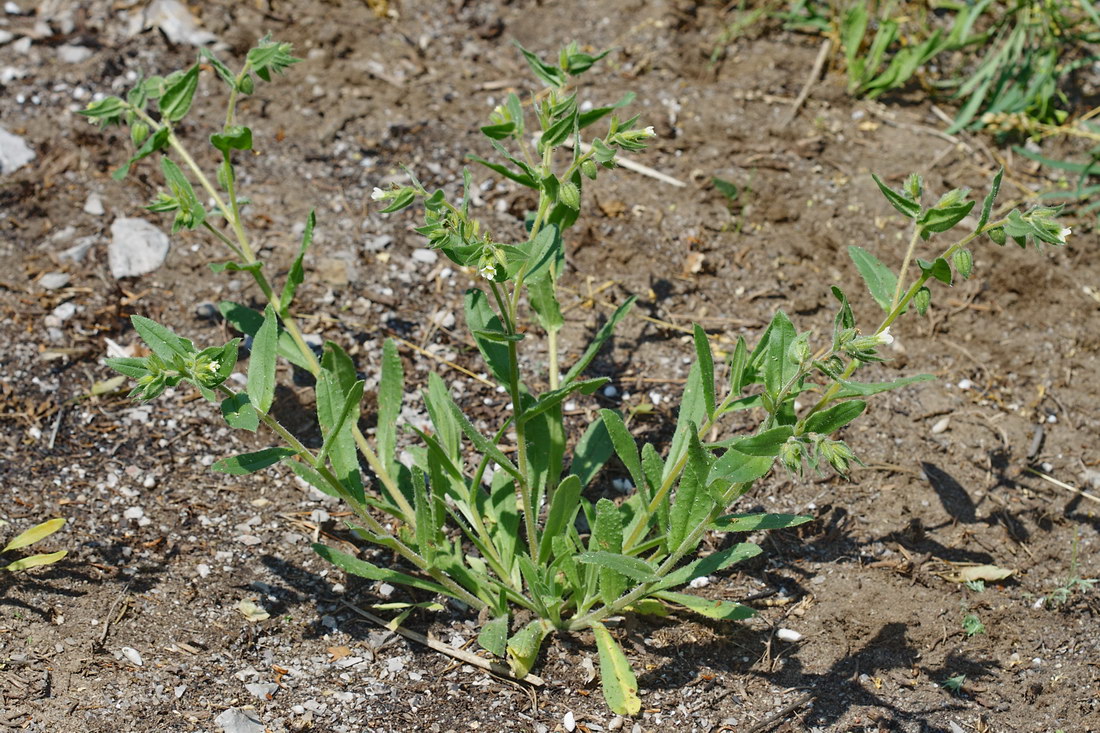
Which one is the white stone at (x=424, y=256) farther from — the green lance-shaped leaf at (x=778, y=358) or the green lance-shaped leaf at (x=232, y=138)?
the green lance-shaped leaf at (x=778, y=358)

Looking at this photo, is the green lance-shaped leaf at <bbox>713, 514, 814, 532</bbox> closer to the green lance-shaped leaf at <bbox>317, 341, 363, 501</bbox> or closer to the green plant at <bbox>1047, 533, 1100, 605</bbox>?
the green lance-shaped leaf at <bbox>317, 341, 363, 501</bbox>

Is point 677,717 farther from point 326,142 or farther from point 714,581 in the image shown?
point 326,142

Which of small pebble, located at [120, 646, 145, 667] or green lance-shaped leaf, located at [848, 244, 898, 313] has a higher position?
green lance-shaped leaf, located at [848, 244, 898, 313]

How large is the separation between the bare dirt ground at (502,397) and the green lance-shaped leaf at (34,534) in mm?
122

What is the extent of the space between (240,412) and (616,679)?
128 centimetres

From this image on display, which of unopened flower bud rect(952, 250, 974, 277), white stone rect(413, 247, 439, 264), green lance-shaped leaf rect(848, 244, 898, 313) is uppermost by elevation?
unopened flower bud rect(952, 250, 974, 277)

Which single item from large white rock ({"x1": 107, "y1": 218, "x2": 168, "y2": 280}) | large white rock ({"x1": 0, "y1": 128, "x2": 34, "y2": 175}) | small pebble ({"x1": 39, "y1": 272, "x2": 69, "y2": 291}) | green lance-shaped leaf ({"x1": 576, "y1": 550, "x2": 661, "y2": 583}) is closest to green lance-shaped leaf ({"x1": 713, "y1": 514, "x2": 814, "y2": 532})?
green lance-shaped leaf ({"x1": 576, "y1": 550, "x2": 661, "y2": 583})

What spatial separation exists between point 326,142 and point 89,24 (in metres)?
1.50

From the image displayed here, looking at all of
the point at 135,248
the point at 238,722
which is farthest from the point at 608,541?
the point at 135,248

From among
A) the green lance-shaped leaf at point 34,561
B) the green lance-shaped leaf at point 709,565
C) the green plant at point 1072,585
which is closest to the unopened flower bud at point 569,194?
the green lance-shaped leaf at point 709,565

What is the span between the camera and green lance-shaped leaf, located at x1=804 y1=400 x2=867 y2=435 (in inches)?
93.6

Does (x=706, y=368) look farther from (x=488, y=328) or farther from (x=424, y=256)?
(x=424, y=256)

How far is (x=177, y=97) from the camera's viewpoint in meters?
3.03

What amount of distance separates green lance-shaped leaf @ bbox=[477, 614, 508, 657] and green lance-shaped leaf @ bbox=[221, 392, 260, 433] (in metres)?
0.89
